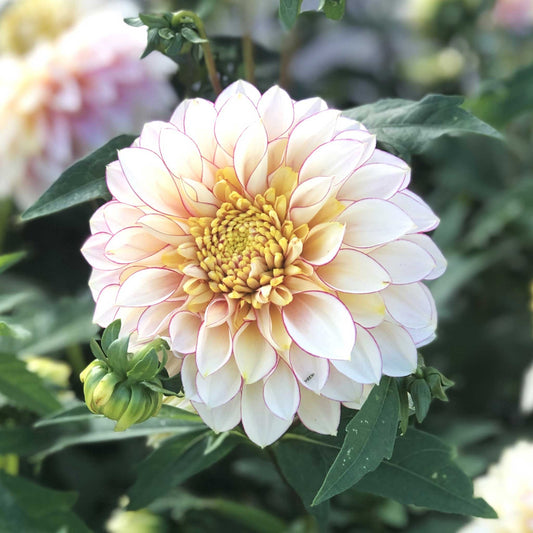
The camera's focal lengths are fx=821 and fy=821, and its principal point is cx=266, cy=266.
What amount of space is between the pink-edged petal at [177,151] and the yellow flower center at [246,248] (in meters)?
0.02

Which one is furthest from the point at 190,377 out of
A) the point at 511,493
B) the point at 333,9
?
the point at 511,493

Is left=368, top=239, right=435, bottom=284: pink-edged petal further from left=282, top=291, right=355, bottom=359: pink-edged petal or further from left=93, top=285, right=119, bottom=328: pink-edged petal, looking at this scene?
left=93, top=285, right=119, bottom=328: pink-edged petal

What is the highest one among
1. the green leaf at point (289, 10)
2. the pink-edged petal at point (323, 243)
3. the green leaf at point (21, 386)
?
the green leaf at point (289, 10)

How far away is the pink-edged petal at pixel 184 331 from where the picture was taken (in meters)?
0.41

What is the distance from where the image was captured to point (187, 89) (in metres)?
0.55

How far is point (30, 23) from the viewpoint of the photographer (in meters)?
0.96

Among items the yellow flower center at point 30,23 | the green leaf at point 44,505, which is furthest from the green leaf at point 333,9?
the yellow flower center at point 30,23

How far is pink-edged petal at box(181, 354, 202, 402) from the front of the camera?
1.35 ft

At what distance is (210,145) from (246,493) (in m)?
0.51

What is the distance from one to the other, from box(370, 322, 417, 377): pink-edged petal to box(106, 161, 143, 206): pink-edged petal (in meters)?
0.15

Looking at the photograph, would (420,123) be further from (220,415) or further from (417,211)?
(220,415)

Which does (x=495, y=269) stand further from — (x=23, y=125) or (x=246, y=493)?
(x=23, y=125)

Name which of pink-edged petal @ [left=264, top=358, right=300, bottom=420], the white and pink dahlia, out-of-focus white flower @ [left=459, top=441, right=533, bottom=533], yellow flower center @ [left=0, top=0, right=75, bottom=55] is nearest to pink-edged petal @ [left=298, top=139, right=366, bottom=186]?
the white and pink dahlia

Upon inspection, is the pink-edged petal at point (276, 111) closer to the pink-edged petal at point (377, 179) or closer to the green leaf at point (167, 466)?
the pink-edged petal at point (377, 179)
